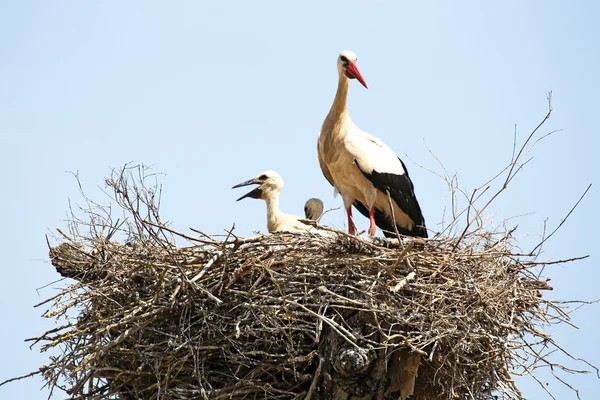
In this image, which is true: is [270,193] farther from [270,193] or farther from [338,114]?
[338,114]

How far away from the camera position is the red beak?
7.60m

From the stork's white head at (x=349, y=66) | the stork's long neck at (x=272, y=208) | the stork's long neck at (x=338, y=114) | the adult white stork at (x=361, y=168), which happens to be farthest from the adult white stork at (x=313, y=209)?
the stork's white head at (x=349, y=66)

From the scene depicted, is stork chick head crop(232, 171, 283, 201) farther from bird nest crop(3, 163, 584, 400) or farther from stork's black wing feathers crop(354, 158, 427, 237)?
bird nest crop(3, 163, 584, 400)

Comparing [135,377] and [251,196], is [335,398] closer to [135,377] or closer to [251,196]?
[135,377]

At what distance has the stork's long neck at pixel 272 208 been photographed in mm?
7387

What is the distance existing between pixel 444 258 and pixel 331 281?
26.0 inches

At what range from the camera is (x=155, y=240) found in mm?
5414

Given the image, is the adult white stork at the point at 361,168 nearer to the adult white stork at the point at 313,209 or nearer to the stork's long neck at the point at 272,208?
the adult white stork at the point at 313,209

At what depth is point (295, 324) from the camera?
17.0ft

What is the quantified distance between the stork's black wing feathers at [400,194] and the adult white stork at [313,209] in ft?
1.07

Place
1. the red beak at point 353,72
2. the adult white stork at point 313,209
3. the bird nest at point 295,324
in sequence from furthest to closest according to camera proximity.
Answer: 1. the adult white stork at point 313,209
2. the red beak at point 353,72
3. the bird nest at point 295,324

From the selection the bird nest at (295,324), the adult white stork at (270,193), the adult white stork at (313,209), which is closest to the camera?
A: the bird nest at (295,324)

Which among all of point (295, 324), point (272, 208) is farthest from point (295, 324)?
point (272, 208)

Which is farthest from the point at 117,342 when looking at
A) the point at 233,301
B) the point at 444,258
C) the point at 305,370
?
the point at 444,258
